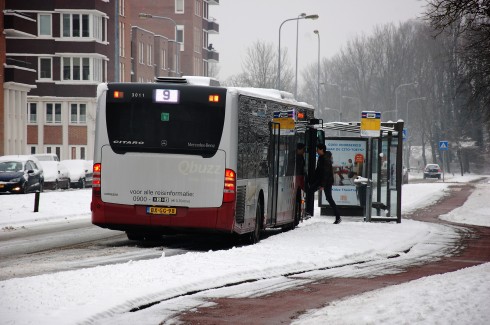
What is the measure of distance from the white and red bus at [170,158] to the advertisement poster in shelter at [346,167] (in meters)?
10.9

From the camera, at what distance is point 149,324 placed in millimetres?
10062

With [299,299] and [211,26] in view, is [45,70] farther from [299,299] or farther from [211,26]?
[299,299]

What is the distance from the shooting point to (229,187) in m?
18.9

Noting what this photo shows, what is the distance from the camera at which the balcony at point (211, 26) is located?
13427cm

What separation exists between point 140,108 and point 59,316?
9.49 m

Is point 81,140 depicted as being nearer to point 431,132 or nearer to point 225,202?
point 431,132

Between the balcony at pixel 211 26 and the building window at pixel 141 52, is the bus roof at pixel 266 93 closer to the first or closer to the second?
the building window at pixel 141 52

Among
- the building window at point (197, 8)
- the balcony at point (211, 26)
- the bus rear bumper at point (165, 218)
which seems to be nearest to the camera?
the bus rear bumper at point (165, 218)

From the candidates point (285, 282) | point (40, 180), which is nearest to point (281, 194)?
point (285, 282)

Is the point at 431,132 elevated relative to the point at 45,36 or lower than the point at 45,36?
lower

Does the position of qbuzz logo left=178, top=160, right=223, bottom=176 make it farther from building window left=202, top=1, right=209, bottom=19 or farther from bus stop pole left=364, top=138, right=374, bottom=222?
building window left=202, top=1, right=209, bottom=19

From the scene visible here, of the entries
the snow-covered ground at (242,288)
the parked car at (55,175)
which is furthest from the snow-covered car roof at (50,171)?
the snow-covered ground at (242,288)

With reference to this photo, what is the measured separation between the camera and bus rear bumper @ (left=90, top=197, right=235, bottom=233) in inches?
741

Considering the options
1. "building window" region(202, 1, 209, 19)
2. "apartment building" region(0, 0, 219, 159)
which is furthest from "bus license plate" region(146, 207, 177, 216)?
"building window" region(202, 1, 209, 19)
